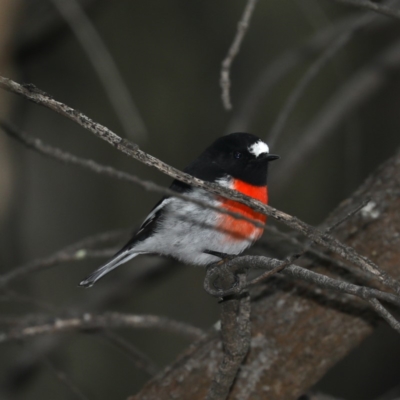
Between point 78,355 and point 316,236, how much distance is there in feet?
11.0

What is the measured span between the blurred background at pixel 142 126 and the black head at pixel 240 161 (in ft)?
3.55

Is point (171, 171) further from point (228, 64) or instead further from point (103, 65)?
point (103, 65)

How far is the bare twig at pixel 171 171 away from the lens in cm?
146

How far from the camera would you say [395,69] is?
4227mm

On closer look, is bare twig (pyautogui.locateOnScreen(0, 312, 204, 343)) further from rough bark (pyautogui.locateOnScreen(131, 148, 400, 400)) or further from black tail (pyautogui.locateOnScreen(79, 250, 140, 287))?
rough bark (pyautogui.locateOnScreen(131, 148, 400, 400))

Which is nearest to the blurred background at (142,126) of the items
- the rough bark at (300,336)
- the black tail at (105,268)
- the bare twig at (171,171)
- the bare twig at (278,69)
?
the bare twig at (278,69)

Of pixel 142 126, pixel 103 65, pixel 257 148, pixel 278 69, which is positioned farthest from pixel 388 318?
pixel 278 69

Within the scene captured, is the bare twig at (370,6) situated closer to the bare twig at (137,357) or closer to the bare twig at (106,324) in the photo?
the bare twig at (106,324)

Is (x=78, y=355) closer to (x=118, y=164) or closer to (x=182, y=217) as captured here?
(x=118, y=164)

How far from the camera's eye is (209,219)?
2.74m

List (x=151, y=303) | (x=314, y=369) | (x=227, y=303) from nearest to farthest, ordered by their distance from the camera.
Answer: (x=227, y=303)
(x=314, y=369)
(x=151, y=303)

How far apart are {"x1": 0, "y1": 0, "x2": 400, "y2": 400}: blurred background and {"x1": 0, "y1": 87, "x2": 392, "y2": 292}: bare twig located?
242 centimetres

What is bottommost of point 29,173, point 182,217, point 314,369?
point 314,369

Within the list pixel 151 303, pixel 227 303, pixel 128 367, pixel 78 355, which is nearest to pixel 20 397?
pixel 78 355
